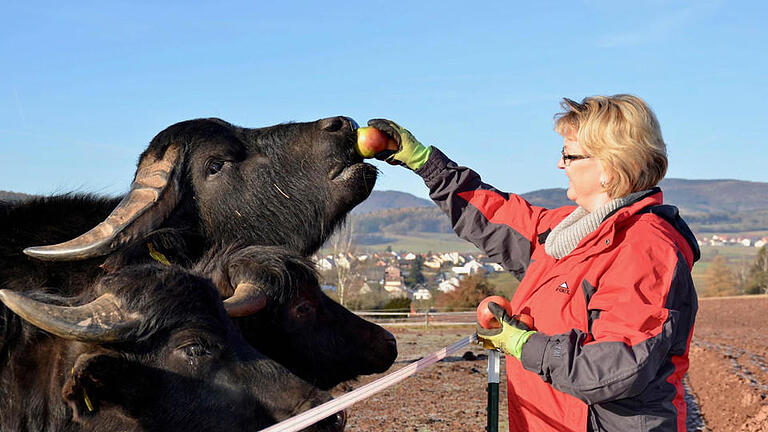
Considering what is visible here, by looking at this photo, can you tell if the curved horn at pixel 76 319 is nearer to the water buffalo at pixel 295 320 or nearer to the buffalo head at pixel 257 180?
the water buffalo at pixel 295 320

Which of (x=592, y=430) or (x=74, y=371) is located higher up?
(x=74, y=371)

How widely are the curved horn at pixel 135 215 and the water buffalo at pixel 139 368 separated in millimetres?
662

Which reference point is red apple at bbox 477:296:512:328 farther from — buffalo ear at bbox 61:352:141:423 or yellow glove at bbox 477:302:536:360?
buffalo ear at bbox 61:352:141:423

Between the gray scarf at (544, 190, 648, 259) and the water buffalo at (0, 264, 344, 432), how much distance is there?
1.42 m

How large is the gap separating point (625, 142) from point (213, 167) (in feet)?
9.63

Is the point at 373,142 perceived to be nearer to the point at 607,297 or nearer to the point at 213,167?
the point at 213,167

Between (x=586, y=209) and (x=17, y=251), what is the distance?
3269 millimetres

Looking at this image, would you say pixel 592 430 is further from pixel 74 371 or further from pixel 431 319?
pixel 431 319

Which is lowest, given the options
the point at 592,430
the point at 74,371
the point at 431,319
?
the point at 431,319

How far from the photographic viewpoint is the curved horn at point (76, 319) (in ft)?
10.0

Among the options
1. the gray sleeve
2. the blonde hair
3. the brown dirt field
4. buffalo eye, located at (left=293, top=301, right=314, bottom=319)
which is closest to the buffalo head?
buffalo eye, located at (left=293, top=301, right=314, bottom=319)

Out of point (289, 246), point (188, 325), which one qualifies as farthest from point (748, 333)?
point (188, 325)

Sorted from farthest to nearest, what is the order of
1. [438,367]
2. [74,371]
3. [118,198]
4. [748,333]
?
[748,333]
[438,367]
[118,198]
[74,371]

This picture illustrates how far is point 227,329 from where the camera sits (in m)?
3.49
